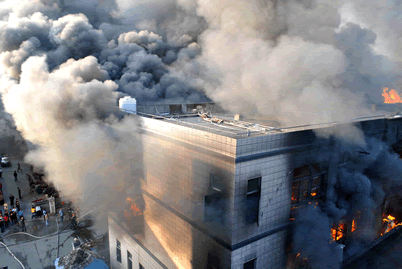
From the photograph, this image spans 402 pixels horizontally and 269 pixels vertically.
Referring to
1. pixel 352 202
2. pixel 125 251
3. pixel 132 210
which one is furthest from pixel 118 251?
pixel 352 202

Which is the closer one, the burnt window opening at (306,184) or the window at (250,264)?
the window at (250,264)

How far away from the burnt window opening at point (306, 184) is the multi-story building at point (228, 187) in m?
0.03

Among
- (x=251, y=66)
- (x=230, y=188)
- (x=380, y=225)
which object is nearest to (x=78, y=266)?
(x=230, y=188)

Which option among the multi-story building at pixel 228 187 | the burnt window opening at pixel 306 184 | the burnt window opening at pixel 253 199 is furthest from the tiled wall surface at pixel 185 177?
the burnt window opening at pixel 306 184

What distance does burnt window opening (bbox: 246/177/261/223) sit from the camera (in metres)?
7.83

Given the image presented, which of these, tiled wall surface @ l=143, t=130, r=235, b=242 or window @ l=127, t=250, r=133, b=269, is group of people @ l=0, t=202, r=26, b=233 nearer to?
window @ l=127, t=250, r=133, b=269

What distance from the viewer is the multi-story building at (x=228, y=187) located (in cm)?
764

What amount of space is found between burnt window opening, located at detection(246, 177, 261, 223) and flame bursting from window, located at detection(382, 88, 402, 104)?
16.5m

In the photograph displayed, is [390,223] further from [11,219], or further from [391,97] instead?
[11,219]

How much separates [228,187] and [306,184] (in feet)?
11.5

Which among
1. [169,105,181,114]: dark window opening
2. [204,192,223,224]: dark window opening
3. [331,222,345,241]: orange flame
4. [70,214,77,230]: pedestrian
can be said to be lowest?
[70,214,77,230]: pedestrian

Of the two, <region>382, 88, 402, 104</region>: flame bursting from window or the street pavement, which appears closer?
the street pavement

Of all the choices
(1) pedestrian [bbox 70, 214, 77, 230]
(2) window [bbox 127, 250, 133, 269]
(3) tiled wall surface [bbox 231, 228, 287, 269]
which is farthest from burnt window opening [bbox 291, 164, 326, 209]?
(1) pedestrian [bbox 70, 214, 77, 230]

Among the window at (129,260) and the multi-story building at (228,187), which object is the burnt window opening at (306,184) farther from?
the window at (129,260)
